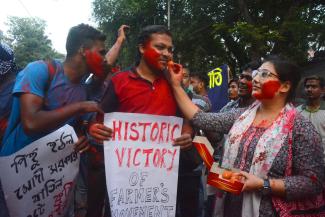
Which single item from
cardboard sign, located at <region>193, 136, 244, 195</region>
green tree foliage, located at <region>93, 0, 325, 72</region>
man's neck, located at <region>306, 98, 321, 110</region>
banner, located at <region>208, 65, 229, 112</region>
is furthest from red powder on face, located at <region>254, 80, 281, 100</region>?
green tree foliage, located at <region>93, 0, 325, 72</region>

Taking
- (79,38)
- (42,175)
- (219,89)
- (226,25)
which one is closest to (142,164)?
(42,175)

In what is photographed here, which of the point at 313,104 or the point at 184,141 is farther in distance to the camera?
the point at 313,104

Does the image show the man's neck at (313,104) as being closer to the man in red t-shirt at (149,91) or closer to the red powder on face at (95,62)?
the man in red t-shirt at (149,91)

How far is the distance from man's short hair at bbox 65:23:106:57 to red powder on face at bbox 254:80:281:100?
1293 mm

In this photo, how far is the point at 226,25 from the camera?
15914 mm

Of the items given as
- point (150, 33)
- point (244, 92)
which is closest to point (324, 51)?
point (244, 92)

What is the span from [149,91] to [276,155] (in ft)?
3.28

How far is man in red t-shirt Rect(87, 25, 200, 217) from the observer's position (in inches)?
114

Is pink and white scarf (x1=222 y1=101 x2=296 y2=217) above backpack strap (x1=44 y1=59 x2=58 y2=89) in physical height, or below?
below

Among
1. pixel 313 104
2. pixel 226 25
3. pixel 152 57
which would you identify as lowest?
pixel 313 104

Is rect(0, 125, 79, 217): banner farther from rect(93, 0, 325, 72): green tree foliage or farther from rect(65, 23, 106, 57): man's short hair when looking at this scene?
rect(93, 0, 325, 72): green tree foliage

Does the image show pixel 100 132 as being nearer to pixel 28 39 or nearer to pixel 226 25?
pixel 226 25

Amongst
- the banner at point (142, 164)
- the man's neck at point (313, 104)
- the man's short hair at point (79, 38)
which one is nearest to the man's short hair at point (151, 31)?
the man's short hair at point (79, 38)

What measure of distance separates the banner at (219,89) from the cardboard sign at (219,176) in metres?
3.42
